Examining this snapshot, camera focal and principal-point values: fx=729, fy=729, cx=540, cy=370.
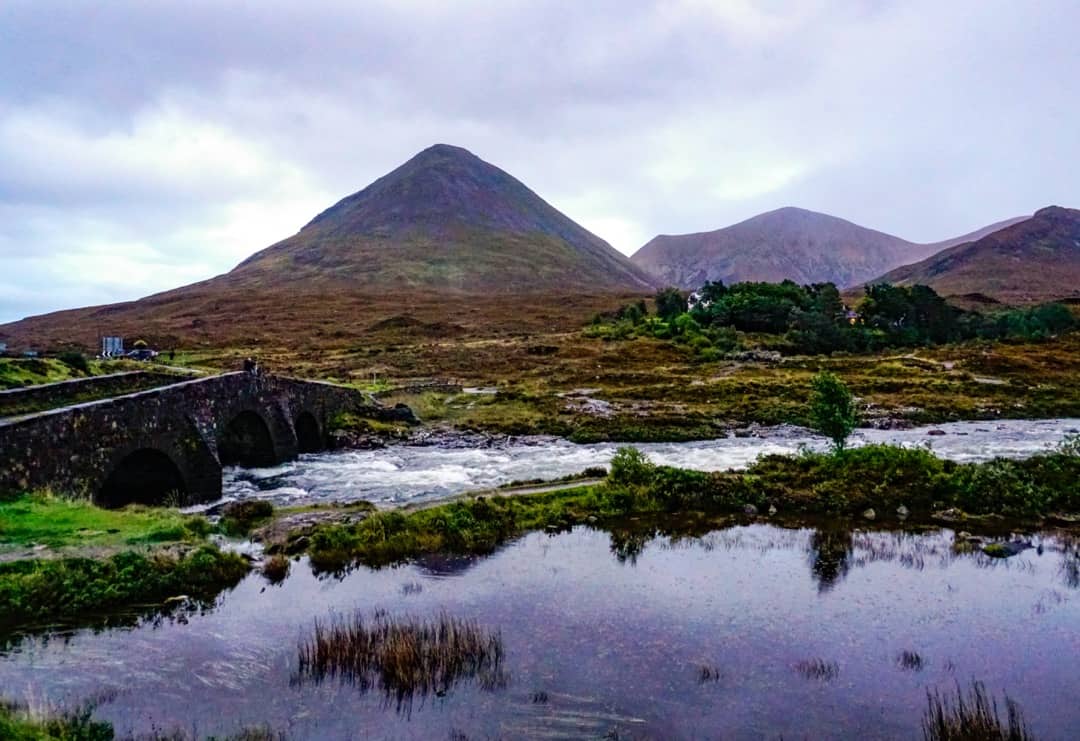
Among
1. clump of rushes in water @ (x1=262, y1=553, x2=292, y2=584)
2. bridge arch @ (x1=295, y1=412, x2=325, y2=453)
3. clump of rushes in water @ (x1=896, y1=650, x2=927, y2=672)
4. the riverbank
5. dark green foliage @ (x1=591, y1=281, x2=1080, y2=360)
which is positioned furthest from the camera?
dark green foliage @ (x1=591, y1=281, x2=1080, y2=360)

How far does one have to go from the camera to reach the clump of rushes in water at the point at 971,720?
10.8m

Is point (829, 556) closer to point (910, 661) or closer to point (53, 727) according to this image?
point (910, 661)

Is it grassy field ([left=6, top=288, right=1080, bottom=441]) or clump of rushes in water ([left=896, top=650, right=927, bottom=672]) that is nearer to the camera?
clump of rushes in water ([left=896, top=650, right=927, bottom=672])

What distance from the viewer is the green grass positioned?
1706 cm

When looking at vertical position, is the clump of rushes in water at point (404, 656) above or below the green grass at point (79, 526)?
below

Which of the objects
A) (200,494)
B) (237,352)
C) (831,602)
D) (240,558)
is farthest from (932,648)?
(237,352)

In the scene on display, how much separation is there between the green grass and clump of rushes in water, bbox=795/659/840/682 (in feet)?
50.3

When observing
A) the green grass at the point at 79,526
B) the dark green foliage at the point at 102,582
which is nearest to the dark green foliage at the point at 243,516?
the green grass at the point at 79,526

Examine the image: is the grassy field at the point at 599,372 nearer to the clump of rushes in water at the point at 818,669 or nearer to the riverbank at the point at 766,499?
the riverbank at the point at 766,499

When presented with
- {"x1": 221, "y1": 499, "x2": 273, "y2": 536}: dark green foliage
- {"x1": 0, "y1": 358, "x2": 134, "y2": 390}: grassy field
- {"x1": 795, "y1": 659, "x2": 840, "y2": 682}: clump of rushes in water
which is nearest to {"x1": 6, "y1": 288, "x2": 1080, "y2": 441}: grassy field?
{"x1": 0, "y1": 358, "x2": 134, "y2": 390}: grassy field

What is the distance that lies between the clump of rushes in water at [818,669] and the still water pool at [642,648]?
5cm

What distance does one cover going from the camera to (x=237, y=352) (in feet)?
321

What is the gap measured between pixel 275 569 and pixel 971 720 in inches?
602

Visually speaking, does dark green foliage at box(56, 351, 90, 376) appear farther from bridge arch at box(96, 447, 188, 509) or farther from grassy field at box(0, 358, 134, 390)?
bridge arch at box(96, 447, 188, 509)
